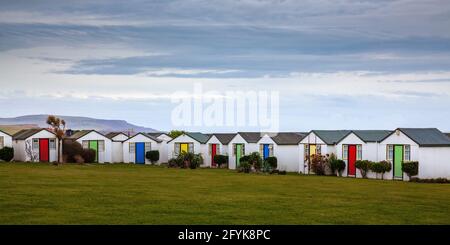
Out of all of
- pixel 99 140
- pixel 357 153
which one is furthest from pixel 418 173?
pixel 99 140

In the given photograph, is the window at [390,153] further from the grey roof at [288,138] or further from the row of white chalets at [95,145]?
the row of white chalets at [95,145]

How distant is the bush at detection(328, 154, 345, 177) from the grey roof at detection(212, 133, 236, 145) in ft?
42.6

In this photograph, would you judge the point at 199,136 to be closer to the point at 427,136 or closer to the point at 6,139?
the point at 6,139

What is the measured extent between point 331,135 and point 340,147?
2686mm

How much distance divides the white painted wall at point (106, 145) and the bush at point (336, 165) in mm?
23474

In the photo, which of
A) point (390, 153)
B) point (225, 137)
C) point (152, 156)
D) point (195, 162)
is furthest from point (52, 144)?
point (390, 153)

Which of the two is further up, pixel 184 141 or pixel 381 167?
pixel 184 141

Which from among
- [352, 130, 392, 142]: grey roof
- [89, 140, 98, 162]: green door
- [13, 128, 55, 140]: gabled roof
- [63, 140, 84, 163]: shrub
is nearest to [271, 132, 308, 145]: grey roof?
[352, 130, 392, 142]: grey roof

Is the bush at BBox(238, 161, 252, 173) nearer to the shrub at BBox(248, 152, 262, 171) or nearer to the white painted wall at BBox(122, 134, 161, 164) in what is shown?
the shrub at BBox(248, 152, 262, 171)

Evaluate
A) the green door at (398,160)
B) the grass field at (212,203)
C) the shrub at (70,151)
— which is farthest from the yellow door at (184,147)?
the grass field at (212,203)

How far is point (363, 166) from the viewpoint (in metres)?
43.7

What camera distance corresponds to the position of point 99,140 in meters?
62.2
